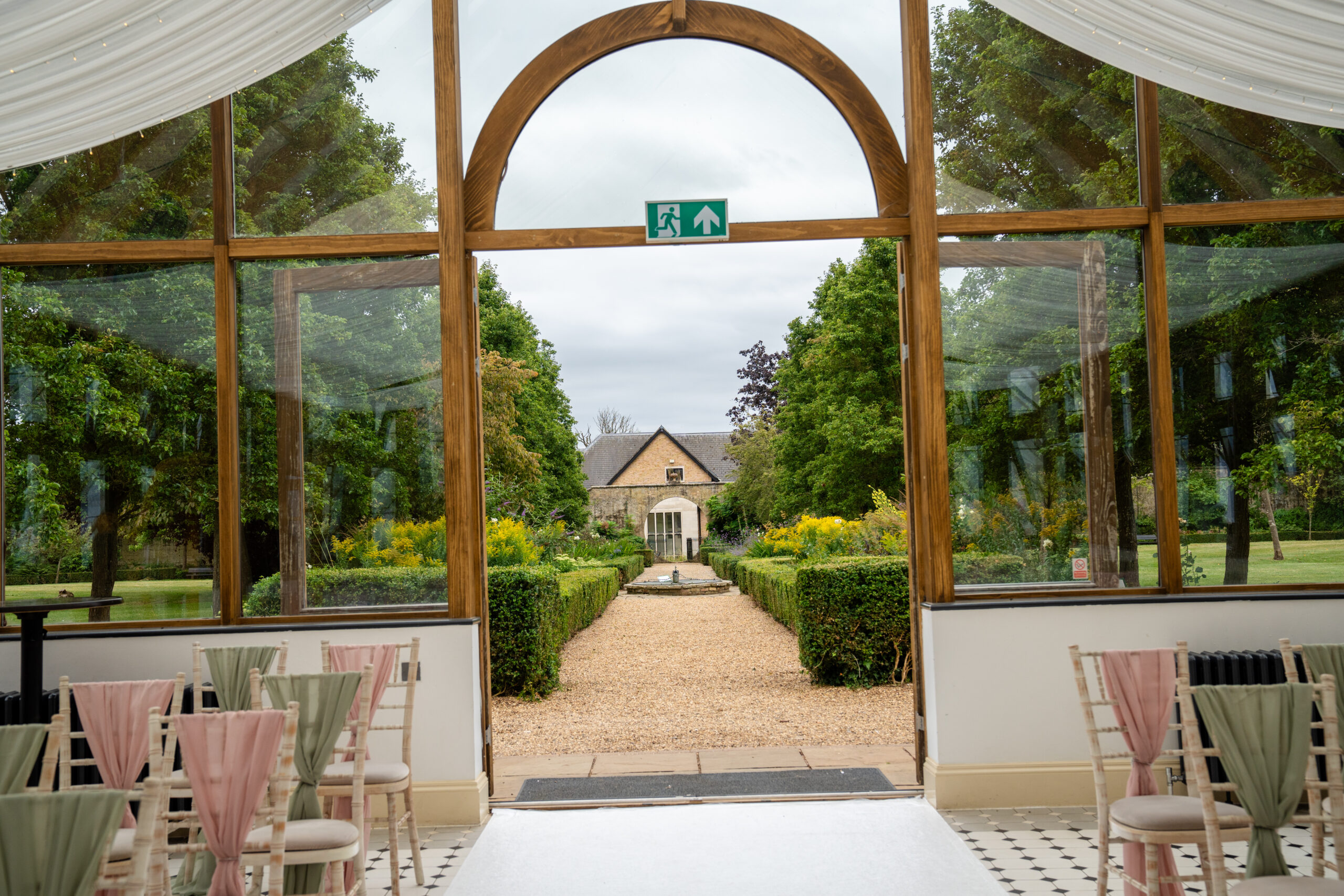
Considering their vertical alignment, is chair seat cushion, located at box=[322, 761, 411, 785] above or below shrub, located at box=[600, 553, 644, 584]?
above

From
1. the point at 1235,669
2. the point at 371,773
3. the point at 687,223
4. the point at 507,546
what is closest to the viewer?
the point at 371,773

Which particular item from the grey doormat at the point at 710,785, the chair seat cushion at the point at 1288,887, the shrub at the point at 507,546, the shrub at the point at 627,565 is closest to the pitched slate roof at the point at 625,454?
the shrub at the point at 627,565

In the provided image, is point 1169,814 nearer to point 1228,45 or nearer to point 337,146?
point 1228,45

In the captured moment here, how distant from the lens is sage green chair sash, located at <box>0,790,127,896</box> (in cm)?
170

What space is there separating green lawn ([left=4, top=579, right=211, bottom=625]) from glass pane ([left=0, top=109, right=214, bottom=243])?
1.73 meters

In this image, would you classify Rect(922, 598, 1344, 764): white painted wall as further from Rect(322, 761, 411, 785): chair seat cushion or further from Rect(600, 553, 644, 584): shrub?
Rect(600, 553, 644, 584): shrub

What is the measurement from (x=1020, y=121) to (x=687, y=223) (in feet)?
5.80

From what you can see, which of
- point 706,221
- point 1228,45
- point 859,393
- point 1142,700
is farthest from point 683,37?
point 859,393

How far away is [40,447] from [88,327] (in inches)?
25.3

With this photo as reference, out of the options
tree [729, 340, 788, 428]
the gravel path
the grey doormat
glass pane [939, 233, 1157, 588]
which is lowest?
the gravel path

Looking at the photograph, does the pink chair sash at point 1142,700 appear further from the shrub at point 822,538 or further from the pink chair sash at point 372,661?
the shrub at point 822,538

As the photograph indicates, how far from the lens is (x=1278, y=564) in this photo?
16.1 feet

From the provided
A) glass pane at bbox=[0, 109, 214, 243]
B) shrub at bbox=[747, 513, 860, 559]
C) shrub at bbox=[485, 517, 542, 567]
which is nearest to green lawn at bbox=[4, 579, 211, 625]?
glass pane at bbox=[0, 109, 214, 243]

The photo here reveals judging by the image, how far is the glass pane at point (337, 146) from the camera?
5.03 m
